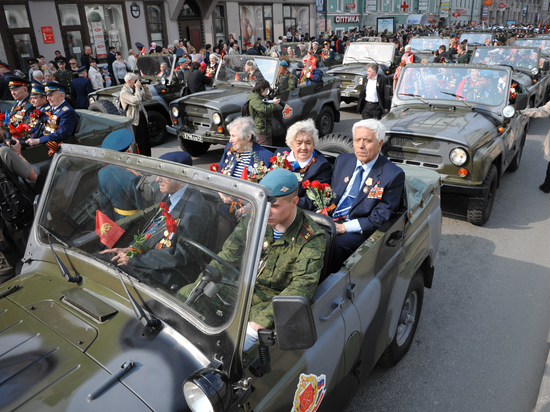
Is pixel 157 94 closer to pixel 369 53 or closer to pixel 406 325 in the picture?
pixel 369 53

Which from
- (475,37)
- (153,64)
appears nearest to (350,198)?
(153,64)

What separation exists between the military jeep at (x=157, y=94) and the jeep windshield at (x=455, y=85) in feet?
17.5

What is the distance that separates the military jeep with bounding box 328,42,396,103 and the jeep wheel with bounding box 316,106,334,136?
1986 mm

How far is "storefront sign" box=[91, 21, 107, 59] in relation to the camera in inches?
691

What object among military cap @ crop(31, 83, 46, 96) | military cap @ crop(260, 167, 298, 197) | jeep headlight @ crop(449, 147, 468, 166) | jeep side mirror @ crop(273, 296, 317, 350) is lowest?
jeep headlight @ crop(449, 147, 468, 166)

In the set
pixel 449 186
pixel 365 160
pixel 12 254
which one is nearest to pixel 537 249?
pixel 449 186

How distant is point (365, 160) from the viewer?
11.6 ft

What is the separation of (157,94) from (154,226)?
802 centimetres

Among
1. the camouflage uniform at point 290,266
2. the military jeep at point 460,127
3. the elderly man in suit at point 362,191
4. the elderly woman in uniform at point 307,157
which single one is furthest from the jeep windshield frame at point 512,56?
the camouflage uniform at point 290,266

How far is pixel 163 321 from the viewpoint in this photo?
192 cm

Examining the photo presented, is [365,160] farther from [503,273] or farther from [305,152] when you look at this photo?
[503,273]

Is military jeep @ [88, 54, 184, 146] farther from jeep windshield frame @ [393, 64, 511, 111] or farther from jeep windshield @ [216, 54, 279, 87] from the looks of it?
jeep windshield frame @ [393, 64, 511, 111]

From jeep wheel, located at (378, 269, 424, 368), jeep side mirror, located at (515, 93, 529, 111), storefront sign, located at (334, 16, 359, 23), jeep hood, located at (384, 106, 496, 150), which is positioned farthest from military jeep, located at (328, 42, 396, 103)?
storefront sign, located at (334, 16, 359, 23)

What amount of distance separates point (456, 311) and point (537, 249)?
1766 millimetres
